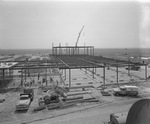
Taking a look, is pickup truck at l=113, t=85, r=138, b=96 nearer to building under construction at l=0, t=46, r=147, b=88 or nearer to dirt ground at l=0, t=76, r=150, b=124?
Answer: dirt ground at l=0, t=76, r=150, b=124

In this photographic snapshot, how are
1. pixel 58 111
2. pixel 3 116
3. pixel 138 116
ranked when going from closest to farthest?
pixel 138 116
pixel 3 116
pixel 58 111

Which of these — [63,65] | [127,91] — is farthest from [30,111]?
[63,65]

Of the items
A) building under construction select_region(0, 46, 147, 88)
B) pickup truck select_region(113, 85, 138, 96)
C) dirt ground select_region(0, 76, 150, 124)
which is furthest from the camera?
building under construction select_region(0, 46, 147, 88)

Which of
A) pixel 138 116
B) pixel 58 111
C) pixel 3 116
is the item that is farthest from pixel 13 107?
pixel 138 116

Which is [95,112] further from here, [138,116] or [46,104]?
[138,116]

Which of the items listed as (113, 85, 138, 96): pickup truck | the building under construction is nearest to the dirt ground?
(113, 85, 138, 96): pickup truck

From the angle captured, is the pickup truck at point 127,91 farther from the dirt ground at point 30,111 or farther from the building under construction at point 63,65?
the building under construction at point 63,65

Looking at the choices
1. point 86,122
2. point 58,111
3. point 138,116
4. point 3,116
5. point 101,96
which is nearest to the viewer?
point 138,116

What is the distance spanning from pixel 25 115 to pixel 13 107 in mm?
2285

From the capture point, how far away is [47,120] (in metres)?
10.0

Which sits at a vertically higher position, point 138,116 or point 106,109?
point 138,116

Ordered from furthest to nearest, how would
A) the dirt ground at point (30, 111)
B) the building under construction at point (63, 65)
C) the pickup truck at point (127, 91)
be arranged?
the building under construction at point (63, 65), the pickup truck at point (127, 91), the dirt ground at point (30, 111)

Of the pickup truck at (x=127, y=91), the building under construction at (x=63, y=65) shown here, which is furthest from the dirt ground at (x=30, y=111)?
the building under construction at (x=63, y=65)

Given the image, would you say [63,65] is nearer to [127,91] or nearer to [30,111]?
[127,91]
